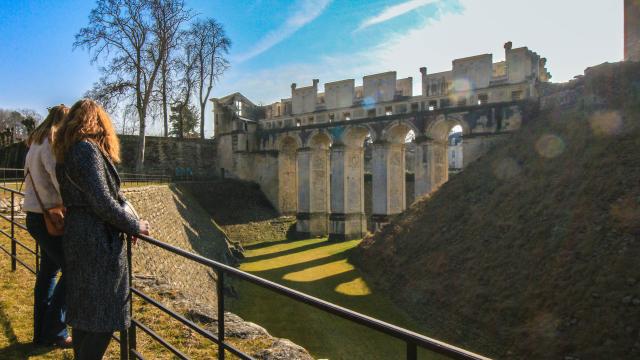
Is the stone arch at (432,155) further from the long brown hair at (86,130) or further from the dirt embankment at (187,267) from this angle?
the long brown hair at (86,130)

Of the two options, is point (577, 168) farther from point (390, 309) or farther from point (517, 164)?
point (390, 309)

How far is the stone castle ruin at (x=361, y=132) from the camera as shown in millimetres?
22562

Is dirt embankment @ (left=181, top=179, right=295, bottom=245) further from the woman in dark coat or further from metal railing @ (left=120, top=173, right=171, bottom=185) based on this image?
the woman in dark coat

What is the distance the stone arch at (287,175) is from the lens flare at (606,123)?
20036 millimetres

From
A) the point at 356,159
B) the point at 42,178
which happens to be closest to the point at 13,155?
the point at 356,159

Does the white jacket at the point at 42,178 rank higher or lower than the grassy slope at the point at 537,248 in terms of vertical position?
higher

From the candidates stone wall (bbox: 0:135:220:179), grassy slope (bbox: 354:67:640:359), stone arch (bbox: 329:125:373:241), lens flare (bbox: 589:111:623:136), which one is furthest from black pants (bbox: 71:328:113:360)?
stone wall (bbox: 0:135:220:179)

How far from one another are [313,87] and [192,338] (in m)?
27.6

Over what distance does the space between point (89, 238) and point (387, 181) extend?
77.9 feet

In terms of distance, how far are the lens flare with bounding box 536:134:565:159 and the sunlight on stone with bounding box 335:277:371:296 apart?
8754 mm

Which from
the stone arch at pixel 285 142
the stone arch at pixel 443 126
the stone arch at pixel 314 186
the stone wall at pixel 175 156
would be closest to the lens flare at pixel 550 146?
the stone arch at pixel 443 126

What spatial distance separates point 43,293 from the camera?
390 cm

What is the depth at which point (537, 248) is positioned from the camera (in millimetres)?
11812

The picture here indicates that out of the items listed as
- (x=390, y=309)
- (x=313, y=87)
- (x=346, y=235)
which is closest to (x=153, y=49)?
(x=313, y=87)
